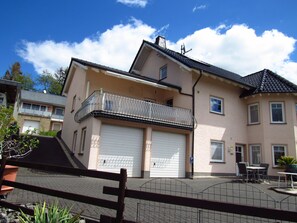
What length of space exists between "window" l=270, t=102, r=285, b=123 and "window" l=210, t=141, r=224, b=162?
4.12 meters

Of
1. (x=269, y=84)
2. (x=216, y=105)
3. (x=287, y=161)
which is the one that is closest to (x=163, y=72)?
(x=216, y=105)

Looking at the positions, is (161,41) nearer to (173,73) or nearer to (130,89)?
(173,73)

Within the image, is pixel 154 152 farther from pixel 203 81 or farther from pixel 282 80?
pixel 282 80

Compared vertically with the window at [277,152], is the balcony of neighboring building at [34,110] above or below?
above

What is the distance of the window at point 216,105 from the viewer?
1589cm

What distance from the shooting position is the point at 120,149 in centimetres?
1238

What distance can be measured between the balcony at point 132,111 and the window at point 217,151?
2461 millimetres

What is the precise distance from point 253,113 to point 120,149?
10.7m

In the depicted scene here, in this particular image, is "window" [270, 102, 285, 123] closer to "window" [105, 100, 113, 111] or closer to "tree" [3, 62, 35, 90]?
"window" [105, 100, 113, 111]

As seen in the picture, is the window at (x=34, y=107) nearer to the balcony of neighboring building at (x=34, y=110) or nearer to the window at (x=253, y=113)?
the balcony of neighboring building at (x=34, y=110)

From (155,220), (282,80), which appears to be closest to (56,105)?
(282,80)

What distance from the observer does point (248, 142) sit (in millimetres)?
16750

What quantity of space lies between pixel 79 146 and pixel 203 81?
30.1ft

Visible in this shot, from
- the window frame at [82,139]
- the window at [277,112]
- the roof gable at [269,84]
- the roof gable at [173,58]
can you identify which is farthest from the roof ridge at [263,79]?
the window frame at [82,139]
